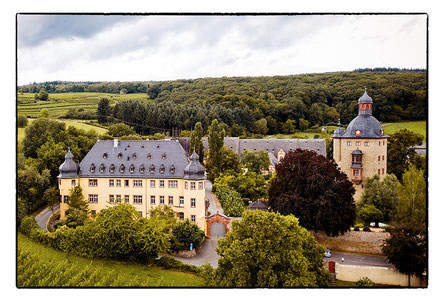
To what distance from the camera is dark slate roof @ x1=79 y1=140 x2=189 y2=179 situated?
52.4 feet

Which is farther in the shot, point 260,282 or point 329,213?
point 329,213

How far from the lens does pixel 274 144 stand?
3145 centimetres

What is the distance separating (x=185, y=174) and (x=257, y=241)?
20.4 ft

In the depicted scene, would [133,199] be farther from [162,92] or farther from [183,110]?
[183,110]

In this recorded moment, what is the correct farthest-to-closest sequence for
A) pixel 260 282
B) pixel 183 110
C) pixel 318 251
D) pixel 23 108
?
1. pixel 183 110
2. pixel 23 108
3. pixel 318 251
4. pixel 260 282

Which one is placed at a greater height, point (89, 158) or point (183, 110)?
point (183, 110)

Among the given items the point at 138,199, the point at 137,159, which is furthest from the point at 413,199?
the point at 137,159

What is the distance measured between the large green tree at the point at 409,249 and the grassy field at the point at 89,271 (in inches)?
217

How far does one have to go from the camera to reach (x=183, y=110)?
24.3 m

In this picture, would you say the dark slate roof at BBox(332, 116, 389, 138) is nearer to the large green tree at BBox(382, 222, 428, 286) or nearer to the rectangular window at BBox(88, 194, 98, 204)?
the large green tree at BBox(382, 222, 428, 286)

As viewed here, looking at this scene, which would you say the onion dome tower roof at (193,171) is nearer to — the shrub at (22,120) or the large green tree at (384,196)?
the shrub at (22,120)

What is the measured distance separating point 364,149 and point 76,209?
12.6 m

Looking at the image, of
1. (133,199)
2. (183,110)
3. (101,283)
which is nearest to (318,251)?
(101,283)

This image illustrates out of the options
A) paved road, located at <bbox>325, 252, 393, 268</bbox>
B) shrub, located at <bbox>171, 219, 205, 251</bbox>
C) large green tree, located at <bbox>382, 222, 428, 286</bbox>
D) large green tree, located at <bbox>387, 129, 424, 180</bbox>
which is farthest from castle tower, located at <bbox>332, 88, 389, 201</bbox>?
shrub, located at <bbox>171, 219, 205, 251</bbox>
